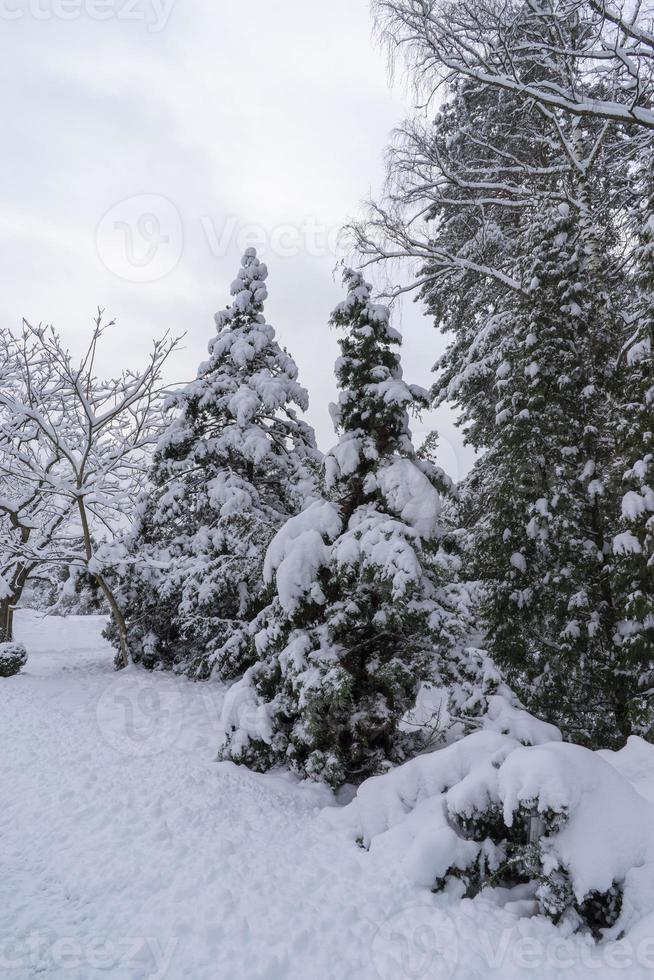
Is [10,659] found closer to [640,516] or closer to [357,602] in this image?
[357,602]

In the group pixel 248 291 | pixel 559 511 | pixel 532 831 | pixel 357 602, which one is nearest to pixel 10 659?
pixel 357 602

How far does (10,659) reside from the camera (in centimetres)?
1243

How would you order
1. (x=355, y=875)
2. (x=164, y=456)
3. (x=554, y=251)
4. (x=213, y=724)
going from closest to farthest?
(x=355, y=875), (x=554, y=251), (x=213, y=724), (x=164, y=456)

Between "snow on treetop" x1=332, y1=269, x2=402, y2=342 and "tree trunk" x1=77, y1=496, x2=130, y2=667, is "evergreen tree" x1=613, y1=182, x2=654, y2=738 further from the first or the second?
"tree trunk" x1=77, y1=496, x2=130, y2=667

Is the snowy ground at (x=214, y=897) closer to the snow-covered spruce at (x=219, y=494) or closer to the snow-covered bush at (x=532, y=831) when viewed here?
the snow-covered bush at (x=532, y=831)

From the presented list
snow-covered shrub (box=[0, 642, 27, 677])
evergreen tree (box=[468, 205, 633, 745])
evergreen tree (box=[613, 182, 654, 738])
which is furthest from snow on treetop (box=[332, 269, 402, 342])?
snow-covered shrub (box=[0, 642, 27, 677])

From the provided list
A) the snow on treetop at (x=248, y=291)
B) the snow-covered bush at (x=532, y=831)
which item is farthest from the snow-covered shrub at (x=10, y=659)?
the snow-covered bush at (x=532, y=831)

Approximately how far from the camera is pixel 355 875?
14.8 ft

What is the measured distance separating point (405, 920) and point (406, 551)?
10.5ft

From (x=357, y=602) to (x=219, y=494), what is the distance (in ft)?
19.5

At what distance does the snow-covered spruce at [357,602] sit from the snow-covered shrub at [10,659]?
319 inches

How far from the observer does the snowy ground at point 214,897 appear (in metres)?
3.40

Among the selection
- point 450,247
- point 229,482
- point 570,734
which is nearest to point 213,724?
point 229,482

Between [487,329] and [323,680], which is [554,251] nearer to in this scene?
[487,329]
